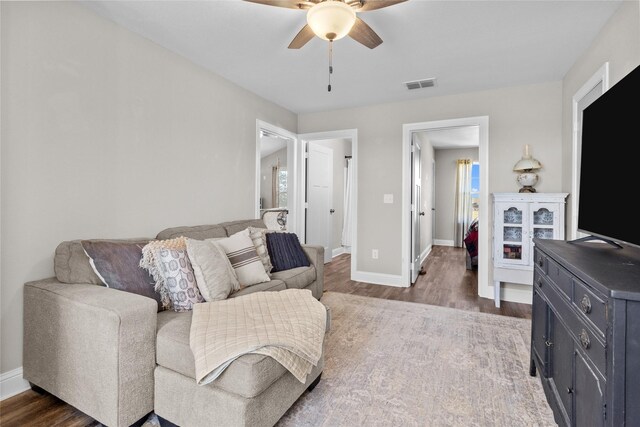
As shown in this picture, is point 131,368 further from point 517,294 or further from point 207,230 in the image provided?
point 517,294

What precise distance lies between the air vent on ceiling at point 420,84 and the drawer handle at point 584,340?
2853 millimetres

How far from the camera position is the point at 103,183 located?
7.10ft

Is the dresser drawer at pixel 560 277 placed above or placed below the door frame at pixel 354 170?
below

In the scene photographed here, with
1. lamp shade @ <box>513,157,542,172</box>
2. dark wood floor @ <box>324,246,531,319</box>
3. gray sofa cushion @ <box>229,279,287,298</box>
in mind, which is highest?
lamp shade @ <box>513,157,542,172</box>

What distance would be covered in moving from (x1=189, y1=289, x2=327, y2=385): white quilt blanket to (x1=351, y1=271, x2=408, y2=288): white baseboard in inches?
96.6

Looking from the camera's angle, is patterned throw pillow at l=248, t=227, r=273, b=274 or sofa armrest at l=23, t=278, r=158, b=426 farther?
patterned throw pillow at l=248, t=227, r=273, b=274

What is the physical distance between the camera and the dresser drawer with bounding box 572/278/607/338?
0.95 m

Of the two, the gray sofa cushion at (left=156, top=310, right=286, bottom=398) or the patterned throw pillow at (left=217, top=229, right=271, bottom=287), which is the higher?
the patterned throw pillow at (left=217, top=229, right=271, bottom=287)

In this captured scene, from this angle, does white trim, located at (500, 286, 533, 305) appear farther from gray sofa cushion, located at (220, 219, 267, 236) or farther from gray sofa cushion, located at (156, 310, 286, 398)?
gray sofa cushion, located at (156, 310, 286, 398)

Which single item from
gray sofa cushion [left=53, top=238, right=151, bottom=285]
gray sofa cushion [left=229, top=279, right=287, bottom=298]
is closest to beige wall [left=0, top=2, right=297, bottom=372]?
gray sofa cushion [left=53, top=238, right=151, bottom=285]

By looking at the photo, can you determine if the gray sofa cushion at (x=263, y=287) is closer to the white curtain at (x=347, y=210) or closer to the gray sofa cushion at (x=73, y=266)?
the gray sofa cushion at (x=73, y=266)

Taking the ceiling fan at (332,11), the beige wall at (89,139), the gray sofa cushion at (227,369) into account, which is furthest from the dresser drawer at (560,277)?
the beige wall at (89,139)

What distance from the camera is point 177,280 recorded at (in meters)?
1.85

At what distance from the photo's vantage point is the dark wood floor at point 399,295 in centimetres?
157
